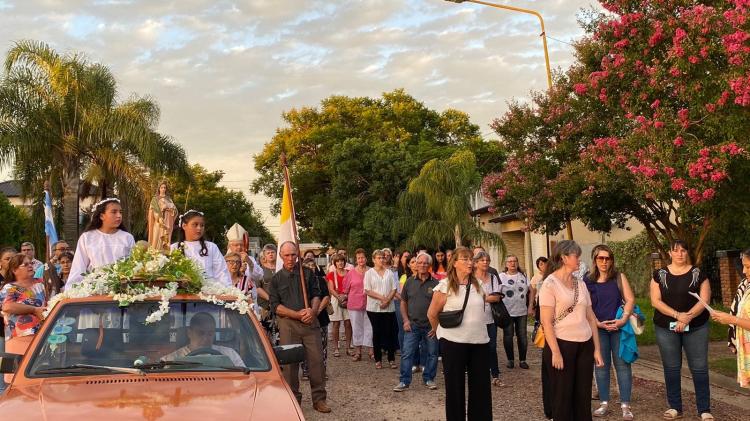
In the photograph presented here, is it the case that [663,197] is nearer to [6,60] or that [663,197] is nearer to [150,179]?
[150,179]

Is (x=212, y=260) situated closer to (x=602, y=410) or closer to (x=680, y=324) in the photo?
(x=602, y=410)

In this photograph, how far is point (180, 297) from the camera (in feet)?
18.3

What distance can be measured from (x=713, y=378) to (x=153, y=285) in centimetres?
821

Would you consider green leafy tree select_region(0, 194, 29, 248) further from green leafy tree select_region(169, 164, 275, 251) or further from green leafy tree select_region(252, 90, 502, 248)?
green leafy tree select_region(252, 90, 502, 248)

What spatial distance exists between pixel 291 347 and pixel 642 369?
842cm

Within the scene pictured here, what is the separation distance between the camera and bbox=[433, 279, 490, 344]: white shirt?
773 cm

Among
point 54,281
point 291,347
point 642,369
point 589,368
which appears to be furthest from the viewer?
point 642,369

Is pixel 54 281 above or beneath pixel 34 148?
beneath

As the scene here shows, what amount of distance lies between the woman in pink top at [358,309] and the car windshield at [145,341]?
9.62m

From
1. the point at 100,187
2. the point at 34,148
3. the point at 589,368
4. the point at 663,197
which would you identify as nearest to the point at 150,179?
the point at 100,187

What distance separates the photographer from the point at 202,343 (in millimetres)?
5363

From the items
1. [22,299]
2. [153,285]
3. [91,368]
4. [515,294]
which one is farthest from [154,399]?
[515,294]

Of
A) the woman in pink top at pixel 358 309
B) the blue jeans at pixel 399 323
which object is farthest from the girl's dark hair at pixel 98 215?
the woman in pink top at pixel 358 309

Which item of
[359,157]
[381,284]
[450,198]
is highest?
[359,157]
